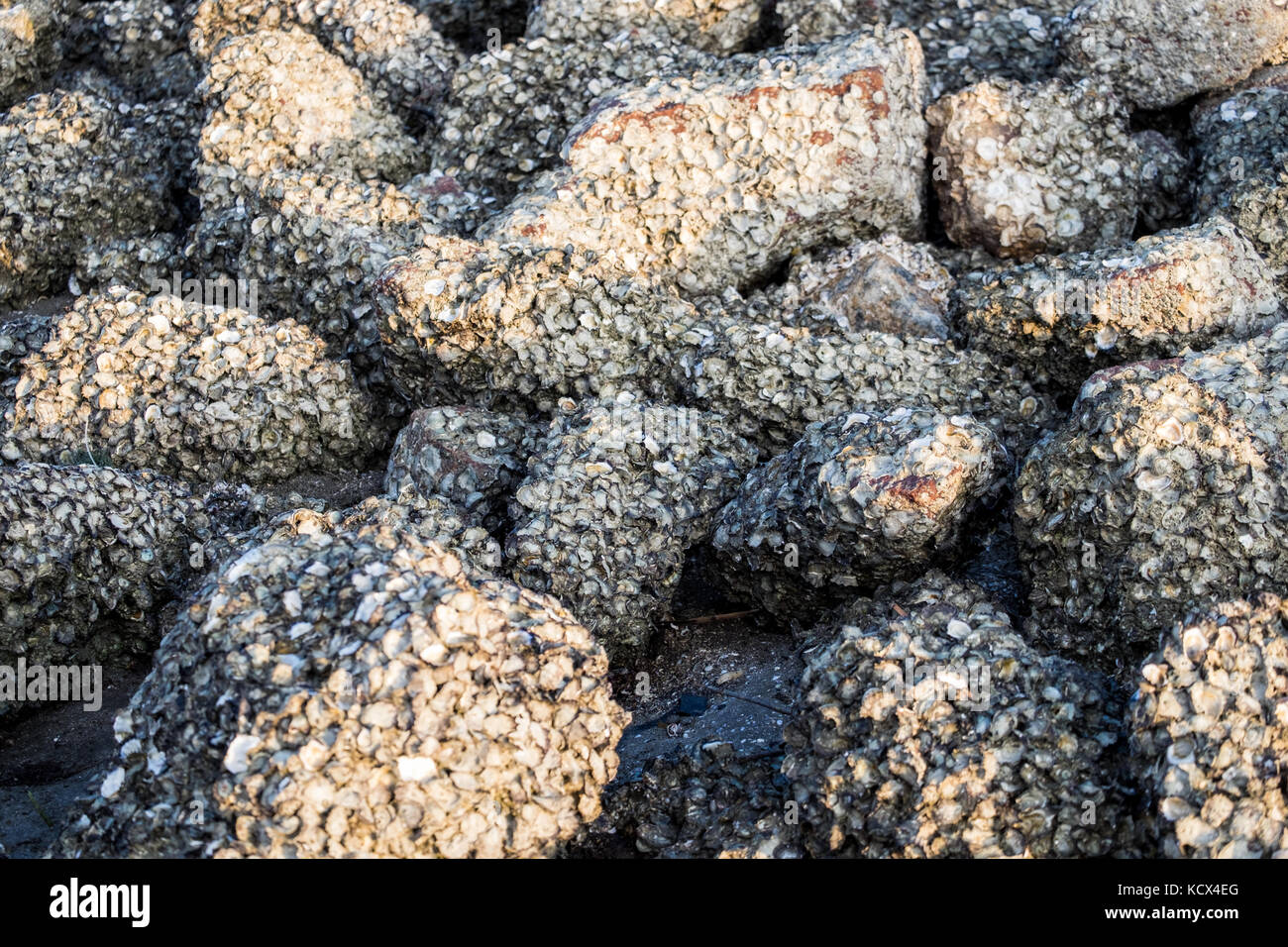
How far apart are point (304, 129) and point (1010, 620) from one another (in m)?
4.34

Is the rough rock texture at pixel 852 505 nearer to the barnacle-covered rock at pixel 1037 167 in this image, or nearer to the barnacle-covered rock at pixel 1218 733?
the barnacle-covered rock at pixel 1218 733

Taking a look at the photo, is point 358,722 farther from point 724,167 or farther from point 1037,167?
point 1037,167

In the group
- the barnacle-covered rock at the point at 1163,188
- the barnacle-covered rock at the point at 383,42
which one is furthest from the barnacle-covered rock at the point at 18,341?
the barnacle-covered rock at the point at 1163,188

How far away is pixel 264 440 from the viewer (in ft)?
18.0

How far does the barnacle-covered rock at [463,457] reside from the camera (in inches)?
194

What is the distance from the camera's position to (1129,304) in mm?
5133

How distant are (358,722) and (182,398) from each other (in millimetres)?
2539

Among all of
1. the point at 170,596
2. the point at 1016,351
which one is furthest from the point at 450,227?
the point at 1016,351

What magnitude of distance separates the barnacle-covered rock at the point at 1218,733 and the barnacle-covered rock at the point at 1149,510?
1.49 feet

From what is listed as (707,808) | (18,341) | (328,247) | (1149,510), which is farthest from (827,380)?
(18,341)
